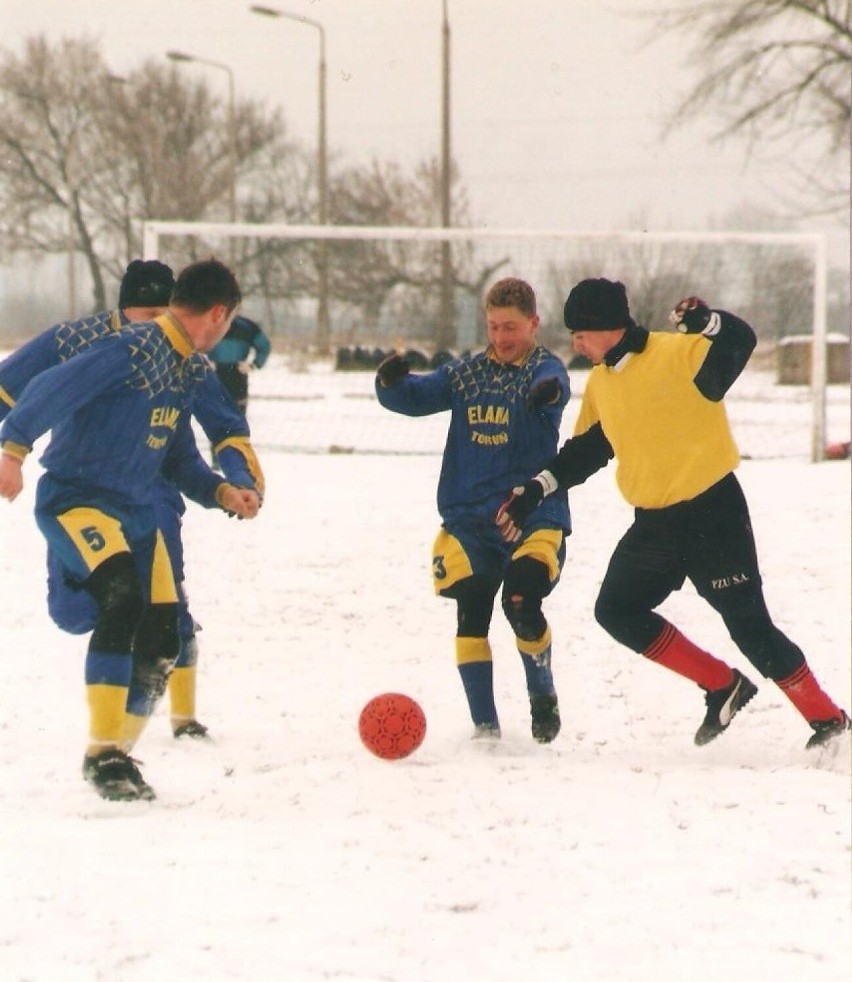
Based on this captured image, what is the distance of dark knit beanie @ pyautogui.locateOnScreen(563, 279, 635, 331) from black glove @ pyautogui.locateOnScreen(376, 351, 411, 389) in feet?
1.71

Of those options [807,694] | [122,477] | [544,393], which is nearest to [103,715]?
[122,477]

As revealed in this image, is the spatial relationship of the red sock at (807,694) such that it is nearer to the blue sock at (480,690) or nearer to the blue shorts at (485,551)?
the blue sock at (480,690)

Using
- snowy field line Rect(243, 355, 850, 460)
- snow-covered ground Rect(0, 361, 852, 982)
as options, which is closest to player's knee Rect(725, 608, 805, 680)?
snow-covered ground Rect(0, 361, 852, 982)

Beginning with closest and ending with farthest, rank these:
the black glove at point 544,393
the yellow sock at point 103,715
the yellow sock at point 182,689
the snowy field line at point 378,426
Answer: the black glove at point 544,393
the yellow sock at point 103,715
the yellow sock at point 182,689
the snowy field line at point 378,426

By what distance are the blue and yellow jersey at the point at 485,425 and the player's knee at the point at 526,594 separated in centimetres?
20

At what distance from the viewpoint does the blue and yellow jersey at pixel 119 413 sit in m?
5.07

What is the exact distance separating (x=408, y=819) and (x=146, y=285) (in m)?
1.93

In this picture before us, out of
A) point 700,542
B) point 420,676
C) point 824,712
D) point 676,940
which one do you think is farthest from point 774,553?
point 676,940

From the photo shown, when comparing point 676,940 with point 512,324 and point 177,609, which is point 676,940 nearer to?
point 512,324

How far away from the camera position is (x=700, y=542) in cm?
533

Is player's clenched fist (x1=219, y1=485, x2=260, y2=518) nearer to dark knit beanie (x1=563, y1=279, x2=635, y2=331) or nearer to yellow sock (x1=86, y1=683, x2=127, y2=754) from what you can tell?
yellow sock (x1=86, y1=683, x2=127, y2=754)

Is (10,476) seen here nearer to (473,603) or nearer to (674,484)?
(473,603)

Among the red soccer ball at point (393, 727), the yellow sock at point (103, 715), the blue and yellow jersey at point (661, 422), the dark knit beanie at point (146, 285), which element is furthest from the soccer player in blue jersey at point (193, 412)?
the blue and yellow jersey at point (661, 422)

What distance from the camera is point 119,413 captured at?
517 cm
